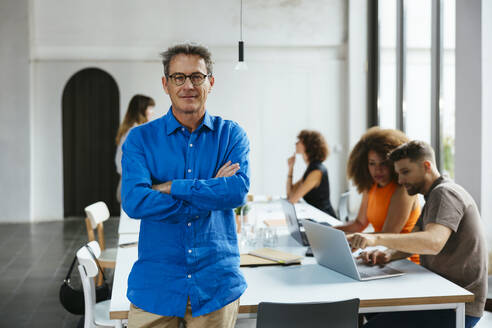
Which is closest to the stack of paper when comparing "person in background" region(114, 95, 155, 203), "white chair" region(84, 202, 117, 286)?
"white chair" region(84, 202, 117, 286)

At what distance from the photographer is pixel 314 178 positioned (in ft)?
15.0

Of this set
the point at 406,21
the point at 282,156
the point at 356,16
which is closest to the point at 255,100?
the point at 282,156

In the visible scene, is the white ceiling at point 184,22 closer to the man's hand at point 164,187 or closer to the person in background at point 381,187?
the person in background at point 381,187

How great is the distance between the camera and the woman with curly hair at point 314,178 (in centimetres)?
457

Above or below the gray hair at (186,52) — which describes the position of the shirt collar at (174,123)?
below

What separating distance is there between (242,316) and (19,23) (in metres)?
7.47

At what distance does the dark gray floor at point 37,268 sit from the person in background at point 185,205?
2.24 m

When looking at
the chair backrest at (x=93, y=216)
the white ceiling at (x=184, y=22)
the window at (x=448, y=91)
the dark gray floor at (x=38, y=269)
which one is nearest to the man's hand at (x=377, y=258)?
the dark gray floor at (x=38, y=269)

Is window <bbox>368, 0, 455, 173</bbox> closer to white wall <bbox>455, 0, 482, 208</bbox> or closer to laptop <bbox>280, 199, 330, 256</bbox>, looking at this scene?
white wall <bbox>455, 0, 482, 208</bbox>

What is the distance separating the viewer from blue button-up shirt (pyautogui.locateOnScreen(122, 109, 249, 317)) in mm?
1766

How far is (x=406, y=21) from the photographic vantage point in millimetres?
6730

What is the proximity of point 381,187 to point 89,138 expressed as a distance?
6.11 meters

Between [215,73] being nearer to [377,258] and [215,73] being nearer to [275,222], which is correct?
[275,222]

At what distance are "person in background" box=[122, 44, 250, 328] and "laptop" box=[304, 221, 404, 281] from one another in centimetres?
59
